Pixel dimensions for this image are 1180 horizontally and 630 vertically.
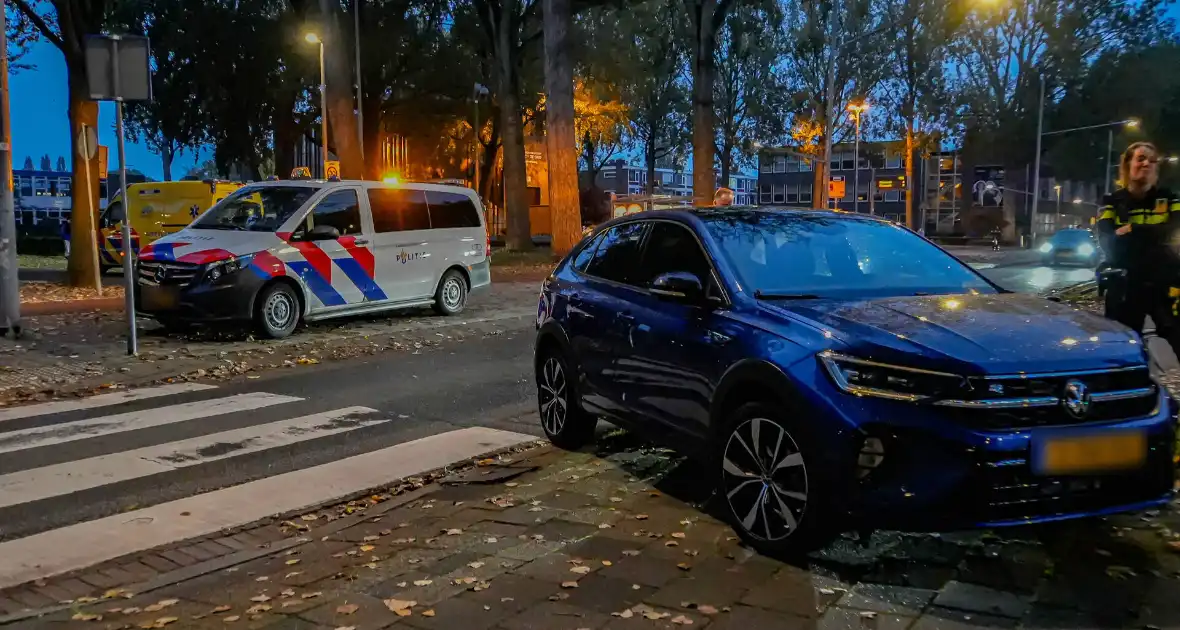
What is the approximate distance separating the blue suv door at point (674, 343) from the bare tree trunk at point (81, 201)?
14.3 meters

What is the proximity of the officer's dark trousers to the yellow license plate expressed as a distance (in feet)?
7.48

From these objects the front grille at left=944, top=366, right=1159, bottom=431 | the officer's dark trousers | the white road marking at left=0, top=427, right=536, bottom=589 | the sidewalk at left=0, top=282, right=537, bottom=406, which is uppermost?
the officer's dark trousers

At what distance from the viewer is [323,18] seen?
21844 mm

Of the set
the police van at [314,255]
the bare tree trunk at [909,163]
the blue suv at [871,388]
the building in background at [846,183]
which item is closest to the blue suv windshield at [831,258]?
the blue suv at [871,388]

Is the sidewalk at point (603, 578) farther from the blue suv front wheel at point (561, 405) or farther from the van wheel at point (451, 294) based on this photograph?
the van wheel at point (451, 294)

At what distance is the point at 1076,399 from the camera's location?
3.58 metres

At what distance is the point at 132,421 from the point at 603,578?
4.87m

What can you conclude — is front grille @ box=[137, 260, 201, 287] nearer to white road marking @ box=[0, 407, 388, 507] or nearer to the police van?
the police van

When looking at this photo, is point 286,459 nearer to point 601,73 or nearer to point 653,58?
point 601,73

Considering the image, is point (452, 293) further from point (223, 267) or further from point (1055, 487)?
point (1055, 487)

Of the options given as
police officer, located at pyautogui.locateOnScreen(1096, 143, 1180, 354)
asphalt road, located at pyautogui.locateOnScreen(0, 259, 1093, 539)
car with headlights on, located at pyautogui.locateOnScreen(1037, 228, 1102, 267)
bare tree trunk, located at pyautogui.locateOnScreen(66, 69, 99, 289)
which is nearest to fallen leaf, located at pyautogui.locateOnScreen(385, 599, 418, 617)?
asphalt road, located at pyautogui.locateOnScreen(0, 259, 1093, 539)

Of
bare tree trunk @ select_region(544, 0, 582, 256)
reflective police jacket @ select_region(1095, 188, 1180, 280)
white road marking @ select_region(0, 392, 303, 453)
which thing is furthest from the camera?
bare tree trunk @ select_region(544, 0, 582, 256)

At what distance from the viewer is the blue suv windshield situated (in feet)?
15.4

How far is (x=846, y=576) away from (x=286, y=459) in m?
3.82
